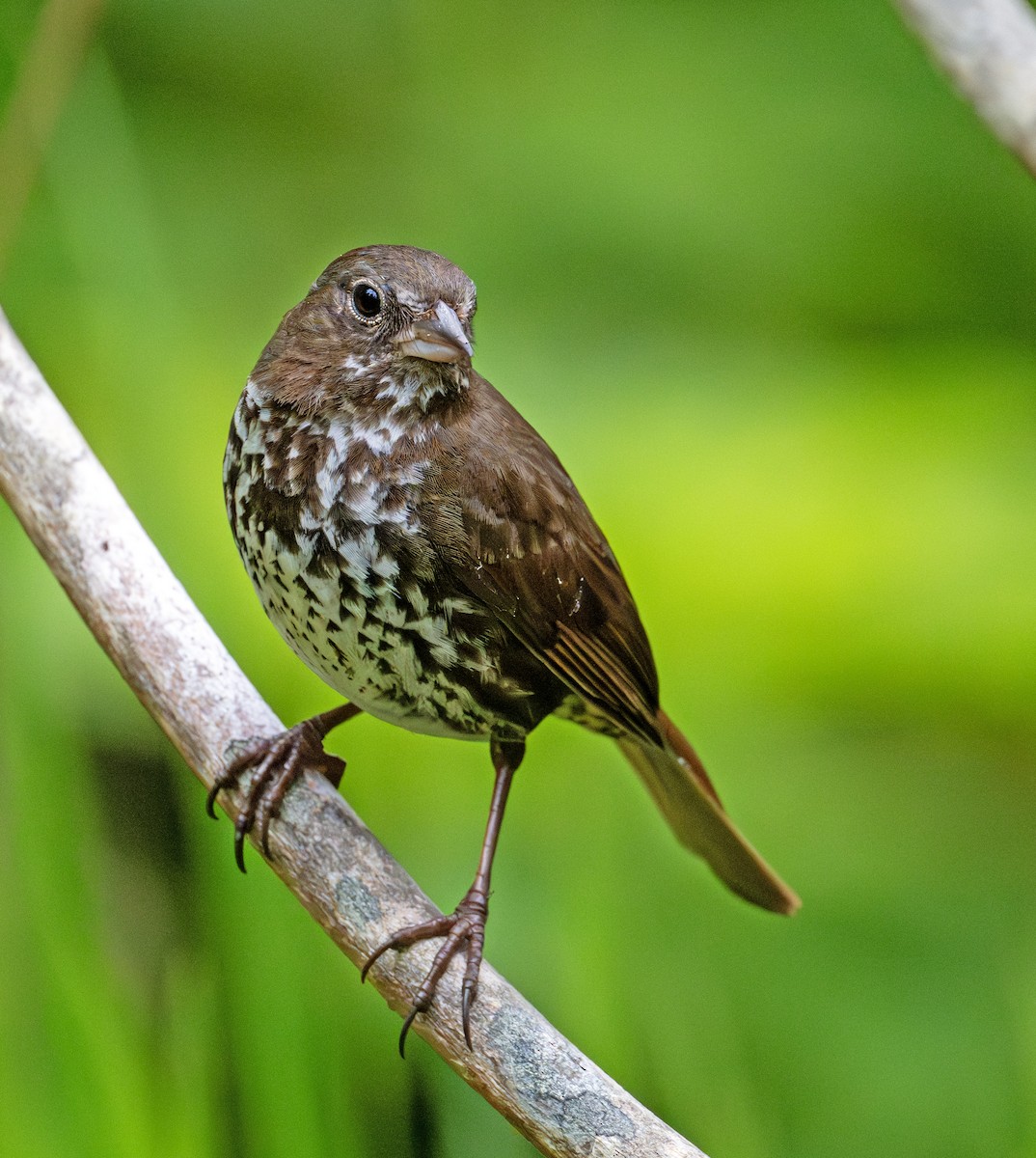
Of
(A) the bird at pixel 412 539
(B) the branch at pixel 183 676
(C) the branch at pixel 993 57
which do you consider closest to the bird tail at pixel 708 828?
(A) the bird at pixel 412 539

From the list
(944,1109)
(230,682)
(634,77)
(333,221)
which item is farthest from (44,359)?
(944,1109)

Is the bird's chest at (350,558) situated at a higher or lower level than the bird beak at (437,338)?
lower

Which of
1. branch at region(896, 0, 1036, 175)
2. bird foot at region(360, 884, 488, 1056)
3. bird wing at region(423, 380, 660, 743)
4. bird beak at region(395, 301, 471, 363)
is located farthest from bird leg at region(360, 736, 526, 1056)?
branch at region(896, 0, 1036, 175)

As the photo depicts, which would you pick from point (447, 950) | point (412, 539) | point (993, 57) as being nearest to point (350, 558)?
point (412, 539)

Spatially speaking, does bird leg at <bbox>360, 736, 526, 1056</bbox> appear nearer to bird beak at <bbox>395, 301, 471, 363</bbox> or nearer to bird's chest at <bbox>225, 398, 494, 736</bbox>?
bird's chest at <bbox>225, 398, 494, 736</bbox>

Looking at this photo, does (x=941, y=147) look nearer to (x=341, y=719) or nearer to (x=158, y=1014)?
(x=341, y=719)

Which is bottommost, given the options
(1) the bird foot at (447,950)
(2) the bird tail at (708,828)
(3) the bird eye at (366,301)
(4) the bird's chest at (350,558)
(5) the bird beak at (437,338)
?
(1) the bird foot at (447,950)

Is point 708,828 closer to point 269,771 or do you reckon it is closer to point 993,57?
point 269,771

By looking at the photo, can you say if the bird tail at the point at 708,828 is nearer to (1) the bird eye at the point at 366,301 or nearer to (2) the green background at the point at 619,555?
(2) the green background at the point at 619,555

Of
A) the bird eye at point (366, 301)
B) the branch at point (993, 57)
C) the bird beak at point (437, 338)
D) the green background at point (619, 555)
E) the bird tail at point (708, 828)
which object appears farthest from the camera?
the bird tail at point (708, 828)
